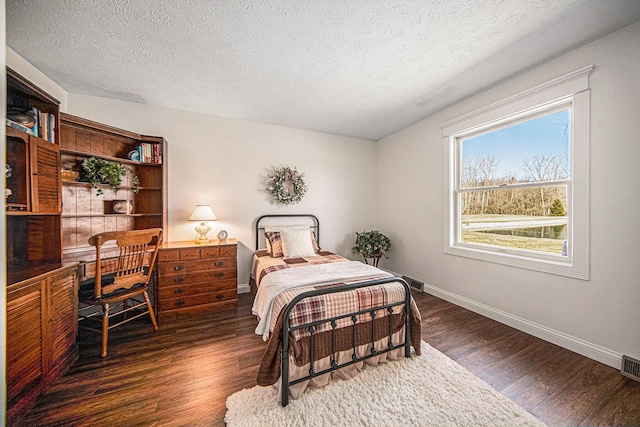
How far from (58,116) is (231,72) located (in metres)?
1.55

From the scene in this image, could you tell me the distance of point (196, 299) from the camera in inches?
113

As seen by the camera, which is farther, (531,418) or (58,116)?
(58,116)

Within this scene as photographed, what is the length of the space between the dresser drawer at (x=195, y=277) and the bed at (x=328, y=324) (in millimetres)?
889

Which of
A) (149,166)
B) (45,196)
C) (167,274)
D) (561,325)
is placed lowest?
(561,325)

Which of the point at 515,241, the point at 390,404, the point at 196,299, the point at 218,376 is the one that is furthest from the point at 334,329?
the point at 515,241

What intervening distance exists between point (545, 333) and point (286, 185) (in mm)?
3678

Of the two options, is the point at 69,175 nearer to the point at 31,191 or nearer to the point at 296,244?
the point at 31,191

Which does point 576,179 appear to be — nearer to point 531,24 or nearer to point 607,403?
point 531,24

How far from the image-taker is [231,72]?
7.79 feet

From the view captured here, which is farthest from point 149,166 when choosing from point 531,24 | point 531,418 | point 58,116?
point 531,418

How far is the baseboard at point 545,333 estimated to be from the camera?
1925mm

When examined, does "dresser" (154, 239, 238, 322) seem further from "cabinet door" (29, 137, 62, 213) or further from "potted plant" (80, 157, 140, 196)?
"cabinet door" (29, 137, 62, 213)

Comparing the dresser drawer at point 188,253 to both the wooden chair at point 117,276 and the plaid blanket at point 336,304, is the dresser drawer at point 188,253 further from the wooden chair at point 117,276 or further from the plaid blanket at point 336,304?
the plaid blanket at point 336,304

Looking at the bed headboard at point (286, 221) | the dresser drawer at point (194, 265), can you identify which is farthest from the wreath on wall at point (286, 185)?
the dresser drawer at point (194, 265)
